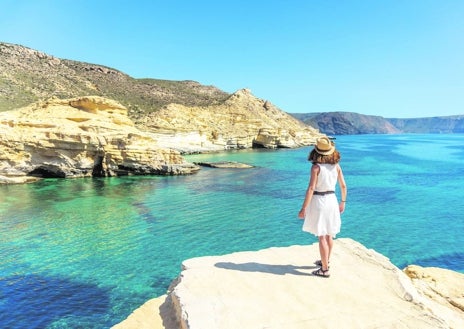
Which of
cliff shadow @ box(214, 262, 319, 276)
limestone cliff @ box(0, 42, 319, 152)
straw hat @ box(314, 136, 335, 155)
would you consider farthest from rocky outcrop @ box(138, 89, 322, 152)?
straw hat @ box(314, 136, 335, 155)

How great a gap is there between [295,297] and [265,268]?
4.13 feet

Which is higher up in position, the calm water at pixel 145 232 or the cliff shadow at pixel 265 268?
the cliff shadow at pixel 265 268

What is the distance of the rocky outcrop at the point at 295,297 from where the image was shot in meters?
5.02

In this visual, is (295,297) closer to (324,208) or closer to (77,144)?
(324,208)

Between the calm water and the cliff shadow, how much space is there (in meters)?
0.66

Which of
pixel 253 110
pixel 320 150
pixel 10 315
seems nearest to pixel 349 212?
pixel 320 150

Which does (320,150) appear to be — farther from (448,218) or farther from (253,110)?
(253,110)

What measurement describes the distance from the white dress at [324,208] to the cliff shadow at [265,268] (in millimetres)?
922

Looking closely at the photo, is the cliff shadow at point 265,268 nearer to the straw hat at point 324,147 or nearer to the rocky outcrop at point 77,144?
the straw hat at point 324,147

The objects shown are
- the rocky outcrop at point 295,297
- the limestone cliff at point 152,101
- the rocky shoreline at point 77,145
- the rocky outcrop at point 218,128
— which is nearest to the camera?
the rocky outcrop at point 295,297

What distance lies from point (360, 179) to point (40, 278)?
30.4 m

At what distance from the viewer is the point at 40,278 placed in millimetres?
11227

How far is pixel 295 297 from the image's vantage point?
5.66 metres

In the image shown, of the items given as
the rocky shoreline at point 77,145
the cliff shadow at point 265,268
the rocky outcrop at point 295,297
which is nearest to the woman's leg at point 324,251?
the rocky outcrop at point 295,297
